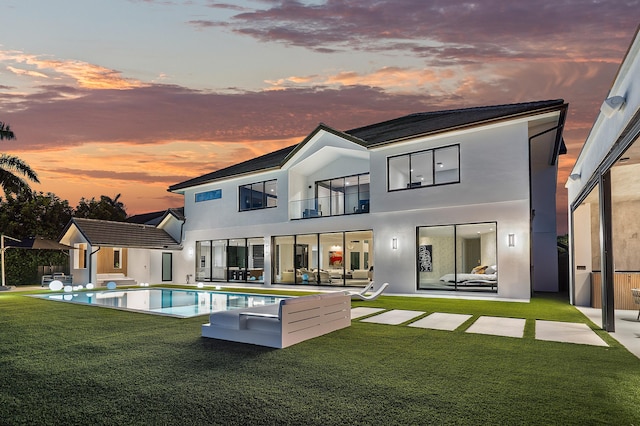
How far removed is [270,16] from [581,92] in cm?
1326

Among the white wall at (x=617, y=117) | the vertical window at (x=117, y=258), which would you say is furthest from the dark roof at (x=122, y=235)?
the white wall at (x=617, y=117)

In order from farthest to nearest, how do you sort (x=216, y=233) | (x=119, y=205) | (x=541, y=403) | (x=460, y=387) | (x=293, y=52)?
1. (x=119, y=205)
2. (x=216, y=233)
3. (x=293, y=52)
4. (x=460, y=387)
5. (x=541, y=403)

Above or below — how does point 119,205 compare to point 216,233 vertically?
above

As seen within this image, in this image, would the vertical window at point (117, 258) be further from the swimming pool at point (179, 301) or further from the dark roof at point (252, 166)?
the swimming pool at point (179, 301)

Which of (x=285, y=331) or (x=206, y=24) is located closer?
(x=285, y=331)

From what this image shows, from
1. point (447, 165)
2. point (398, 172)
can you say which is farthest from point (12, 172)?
point (447, 165)

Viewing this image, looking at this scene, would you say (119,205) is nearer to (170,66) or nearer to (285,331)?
(170,66)

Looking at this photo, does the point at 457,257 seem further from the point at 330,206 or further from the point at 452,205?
the point at 330,206

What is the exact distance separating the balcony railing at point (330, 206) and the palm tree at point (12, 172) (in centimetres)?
1481

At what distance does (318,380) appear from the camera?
504 cm

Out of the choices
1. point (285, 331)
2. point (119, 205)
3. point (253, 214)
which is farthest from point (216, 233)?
point (119, 205)

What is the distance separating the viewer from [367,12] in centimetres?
1359

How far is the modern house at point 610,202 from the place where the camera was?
242 inches

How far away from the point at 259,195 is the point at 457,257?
36.8 feet
